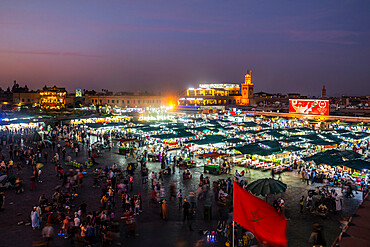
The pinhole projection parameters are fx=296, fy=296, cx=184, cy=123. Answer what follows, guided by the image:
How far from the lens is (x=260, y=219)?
5.73 meters

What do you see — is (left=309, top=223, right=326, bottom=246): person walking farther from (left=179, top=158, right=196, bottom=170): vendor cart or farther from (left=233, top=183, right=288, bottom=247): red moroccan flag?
(left=179, top=158, right=196, bottom=170): vendor cart

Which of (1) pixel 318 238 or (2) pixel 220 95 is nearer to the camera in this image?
(1) pixel 318 238

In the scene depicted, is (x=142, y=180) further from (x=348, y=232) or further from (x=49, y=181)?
(x=348, y=232)

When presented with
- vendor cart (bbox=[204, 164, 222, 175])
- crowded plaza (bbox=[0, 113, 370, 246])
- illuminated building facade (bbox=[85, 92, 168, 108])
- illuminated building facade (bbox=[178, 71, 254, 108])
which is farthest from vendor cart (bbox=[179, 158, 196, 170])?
illuminated building facade (bbox=[178, 71, 254, 108])

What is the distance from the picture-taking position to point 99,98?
3880 inches

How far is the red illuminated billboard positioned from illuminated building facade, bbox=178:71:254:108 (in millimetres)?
48258

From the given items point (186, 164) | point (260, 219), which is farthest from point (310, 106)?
point (260, 219)

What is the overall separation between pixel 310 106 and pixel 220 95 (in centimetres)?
5739

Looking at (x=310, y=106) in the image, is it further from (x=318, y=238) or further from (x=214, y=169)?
(x=318, y=238)

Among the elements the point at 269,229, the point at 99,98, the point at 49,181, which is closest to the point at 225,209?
the point at 269,229

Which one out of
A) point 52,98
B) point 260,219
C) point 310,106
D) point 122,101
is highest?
point 52,98

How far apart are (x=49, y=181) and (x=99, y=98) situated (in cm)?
8629

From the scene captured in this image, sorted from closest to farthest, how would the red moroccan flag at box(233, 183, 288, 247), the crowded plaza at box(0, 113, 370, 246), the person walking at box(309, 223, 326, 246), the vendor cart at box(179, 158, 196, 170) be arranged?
1. the red moroccan flag at box(233, 183, 288, 247)
2. the person walking at box(309, 223, 326, 246)
3. the crowded plaza at box(0, 113, 370, 246)
4. the vendor cart at box(179, 158, 196, 170)

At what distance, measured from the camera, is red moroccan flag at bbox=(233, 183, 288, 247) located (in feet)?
18.1
